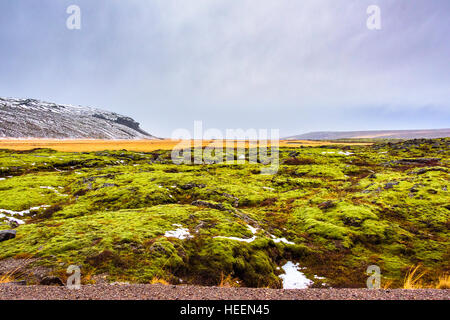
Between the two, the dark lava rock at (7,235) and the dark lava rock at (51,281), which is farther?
the dark lava rock at (7,235)

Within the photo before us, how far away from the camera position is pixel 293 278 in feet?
42.7

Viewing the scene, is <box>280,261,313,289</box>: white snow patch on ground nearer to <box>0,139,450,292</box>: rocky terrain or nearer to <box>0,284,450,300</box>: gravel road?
<box>0,139,450,292</box>: rocky terrain

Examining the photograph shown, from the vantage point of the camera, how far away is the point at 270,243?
15.6 metres

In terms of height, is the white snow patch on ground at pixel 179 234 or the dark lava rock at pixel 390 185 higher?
the dark lava rock at pixel 390 185

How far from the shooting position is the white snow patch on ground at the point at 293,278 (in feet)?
39.9

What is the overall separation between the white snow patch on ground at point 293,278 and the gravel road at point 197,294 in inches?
220

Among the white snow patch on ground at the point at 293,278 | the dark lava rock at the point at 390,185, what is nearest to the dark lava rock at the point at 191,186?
the white snow patch on ground at the point at 293,278

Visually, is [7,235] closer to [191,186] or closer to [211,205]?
[211,205]

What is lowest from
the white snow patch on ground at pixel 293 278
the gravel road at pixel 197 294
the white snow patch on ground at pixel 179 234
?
the white snow patch on ground at pixel 293 278

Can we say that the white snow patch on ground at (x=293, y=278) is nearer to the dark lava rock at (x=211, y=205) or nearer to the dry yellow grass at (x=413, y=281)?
the dry yellow grass at (x=413, y=281)

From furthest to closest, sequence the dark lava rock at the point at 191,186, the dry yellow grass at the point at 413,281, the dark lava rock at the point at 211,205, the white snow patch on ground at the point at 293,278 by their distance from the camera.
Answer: the dark lava rock at the point at 191,186
the dark lava rock at the point at 211,205
the white snow patch on ground at the point at 293,278
the dry yellow grass at the point at 413,281

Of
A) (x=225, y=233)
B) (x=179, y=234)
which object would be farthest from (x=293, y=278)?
(x=179, y=234)

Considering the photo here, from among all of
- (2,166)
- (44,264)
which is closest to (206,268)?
(44,264)
